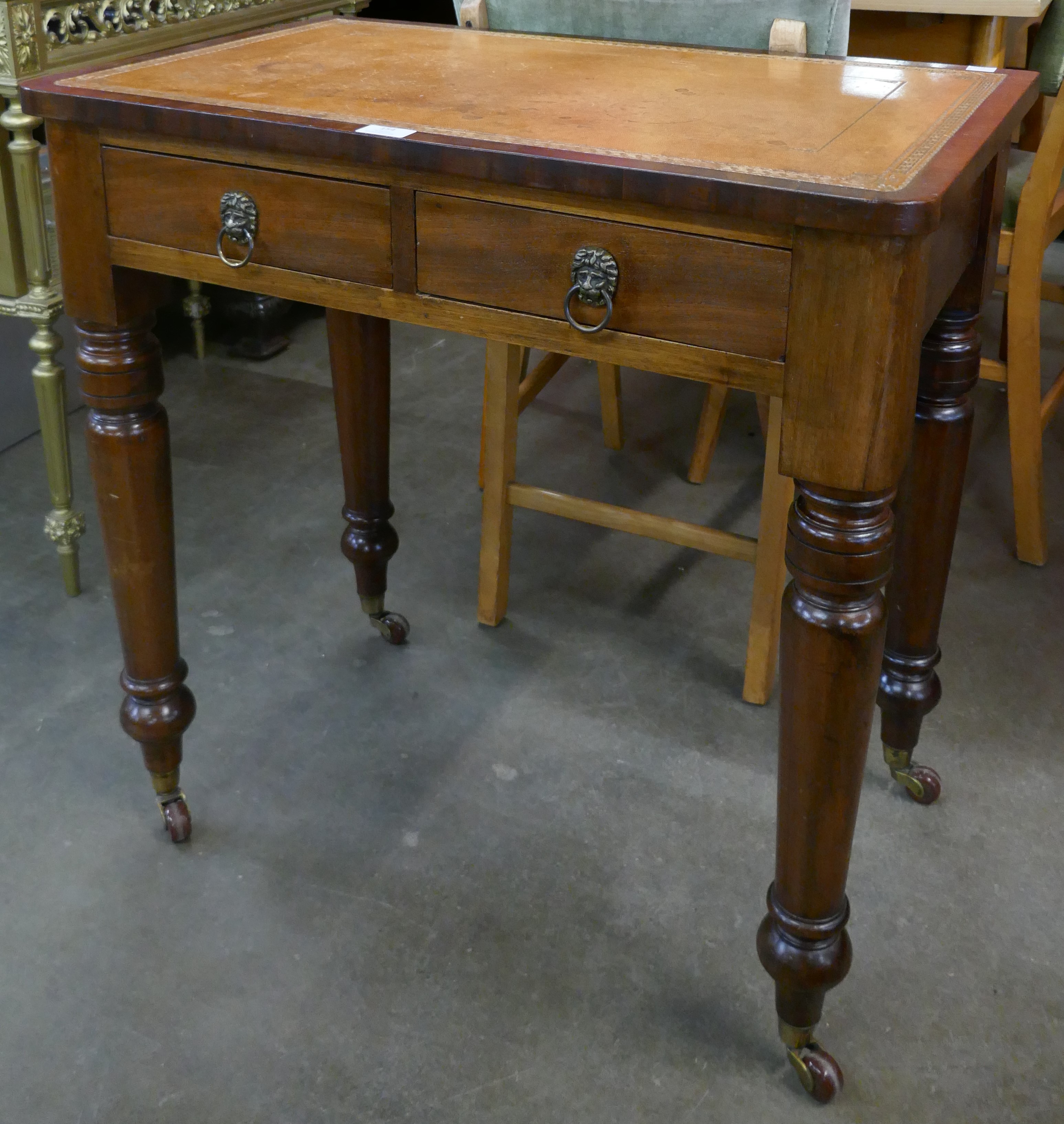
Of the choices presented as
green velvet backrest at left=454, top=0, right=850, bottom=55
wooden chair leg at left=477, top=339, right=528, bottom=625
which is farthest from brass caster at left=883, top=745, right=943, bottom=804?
green velvet backrest at left=454, top=0, right=850, bottom=55

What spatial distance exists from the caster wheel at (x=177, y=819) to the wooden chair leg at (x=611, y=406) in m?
1.17

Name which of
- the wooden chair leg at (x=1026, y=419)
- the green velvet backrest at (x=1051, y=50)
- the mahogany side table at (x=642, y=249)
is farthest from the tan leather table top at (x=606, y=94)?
the green velvet backrest at (x=1051, y=50)

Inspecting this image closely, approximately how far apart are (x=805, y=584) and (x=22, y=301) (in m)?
1.36

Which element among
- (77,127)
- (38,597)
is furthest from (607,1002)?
(38,597)

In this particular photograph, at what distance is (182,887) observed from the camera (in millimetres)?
1526

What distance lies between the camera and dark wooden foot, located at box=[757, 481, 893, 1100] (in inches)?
40.6

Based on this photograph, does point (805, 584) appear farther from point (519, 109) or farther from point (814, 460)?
point (519, 109)

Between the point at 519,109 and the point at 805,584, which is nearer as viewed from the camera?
the point at 805,584

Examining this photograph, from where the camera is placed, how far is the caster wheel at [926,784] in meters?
1.66

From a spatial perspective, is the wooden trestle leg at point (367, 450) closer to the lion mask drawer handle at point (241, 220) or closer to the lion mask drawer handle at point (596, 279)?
the lion mask drawer handle at point (241, 220)

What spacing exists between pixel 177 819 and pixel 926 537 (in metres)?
0.98

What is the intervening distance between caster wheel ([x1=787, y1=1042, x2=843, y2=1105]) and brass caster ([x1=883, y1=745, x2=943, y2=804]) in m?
0.48

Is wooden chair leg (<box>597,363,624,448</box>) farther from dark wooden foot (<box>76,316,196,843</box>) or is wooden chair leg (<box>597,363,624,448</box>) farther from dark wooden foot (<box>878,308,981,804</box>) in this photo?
dark wooden foot (<box>76,316,196,843</box>)

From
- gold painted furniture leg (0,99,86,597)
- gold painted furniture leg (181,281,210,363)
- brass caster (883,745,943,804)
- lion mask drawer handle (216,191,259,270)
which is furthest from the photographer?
gold painted furniture leg (181,281,210,363)
